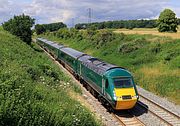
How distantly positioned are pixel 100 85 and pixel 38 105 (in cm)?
1059

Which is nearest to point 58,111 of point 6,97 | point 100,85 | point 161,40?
point 6,97

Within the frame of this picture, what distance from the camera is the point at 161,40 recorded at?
46.0 m

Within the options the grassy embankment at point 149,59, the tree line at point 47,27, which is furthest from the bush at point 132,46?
the tree line at point 47,27

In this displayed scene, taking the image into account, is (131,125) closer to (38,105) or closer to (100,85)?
(100,85)

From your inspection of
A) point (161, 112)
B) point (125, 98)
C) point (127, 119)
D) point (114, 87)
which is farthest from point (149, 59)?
point (127, 119)

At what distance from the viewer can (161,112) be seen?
22094mm

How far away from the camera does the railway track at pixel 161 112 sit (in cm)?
1991

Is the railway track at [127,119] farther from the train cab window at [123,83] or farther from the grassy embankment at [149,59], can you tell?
the grassy embankment at [149,59]

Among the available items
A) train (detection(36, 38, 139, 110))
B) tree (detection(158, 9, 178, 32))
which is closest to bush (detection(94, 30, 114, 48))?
tree (detection(158, 9, 178, 32))

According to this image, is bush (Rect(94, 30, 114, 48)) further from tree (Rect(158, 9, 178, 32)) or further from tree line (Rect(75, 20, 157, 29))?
tree line (Rect(75, 20, 157, 29))

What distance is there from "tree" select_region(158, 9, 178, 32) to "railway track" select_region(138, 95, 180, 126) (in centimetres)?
4171

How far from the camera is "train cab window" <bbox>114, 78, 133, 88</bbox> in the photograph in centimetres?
2120

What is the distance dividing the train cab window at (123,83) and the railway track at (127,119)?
1.97m

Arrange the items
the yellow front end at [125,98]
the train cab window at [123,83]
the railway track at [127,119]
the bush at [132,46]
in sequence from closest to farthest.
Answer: the railway track at [127,119] < the yellow front end at [125,98] < the train cab window at [123,83] < the bush at [132,46]
